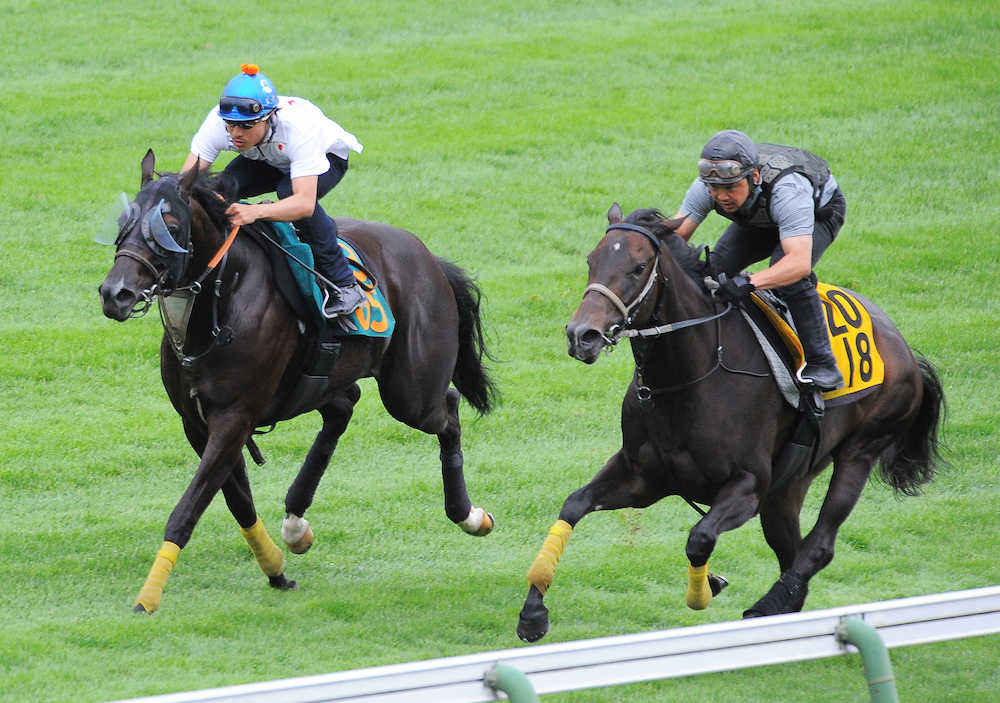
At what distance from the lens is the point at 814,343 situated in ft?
20.6

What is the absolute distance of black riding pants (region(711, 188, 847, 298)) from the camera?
6582mm

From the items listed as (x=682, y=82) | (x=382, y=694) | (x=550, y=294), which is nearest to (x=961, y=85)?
(x=682, y=82)

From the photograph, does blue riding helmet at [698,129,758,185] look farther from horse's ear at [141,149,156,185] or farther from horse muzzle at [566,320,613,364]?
horse's ear at [141,149,156,185]

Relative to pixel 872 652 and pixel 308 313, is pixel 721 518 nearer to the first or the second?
pixel 872 652

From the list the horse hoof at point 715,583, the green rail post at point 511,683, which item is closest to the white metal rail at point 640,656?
the green rail post at point 511,683

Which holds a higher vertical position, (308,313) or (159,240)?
(159,240)

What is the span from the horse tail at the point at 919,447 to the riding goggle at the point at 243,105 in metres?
3.65

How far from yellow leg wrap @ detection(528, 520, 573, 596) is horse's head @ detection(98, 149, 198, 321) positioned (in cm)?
200

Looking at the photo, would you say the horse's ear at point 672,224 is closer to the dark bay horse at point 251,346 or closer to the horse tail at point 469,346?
the dark bay horse at point 251,346

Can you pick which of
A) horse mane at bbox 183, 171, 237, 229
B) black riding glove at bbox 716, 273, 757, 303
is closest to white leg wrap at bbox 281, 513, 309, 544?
horse mane at bbox 183, 171, 237, 229

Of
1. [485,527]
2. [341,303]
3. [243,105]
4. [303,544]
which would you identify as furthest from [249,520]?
[243,105]

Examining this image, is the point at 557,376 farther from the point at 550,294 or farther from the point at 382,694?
the point at 382,694

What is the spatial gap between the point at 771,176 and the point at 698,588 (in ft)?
6.28

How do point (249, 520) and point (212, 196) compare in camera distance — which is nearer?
point (212, 196)
